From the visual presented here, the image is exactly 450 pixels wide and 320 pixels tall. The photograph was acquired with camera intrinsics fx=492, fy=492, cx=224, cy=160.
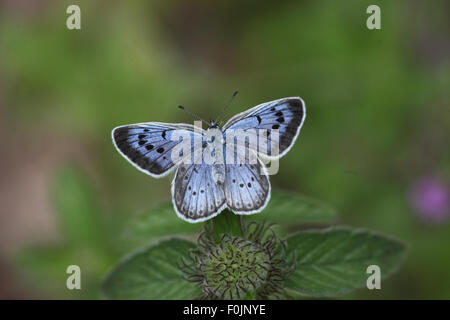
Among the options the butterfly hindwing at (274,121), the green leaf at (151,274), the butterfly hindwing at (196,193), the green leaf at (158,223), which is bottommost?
the green leaf at (151,274)

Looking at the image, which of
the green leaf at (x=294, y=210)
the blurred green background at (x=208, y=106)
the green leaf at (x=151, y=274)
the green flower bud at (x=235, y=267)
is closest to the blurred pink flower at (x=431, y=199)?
the blurred green background at (x=208, y=106)

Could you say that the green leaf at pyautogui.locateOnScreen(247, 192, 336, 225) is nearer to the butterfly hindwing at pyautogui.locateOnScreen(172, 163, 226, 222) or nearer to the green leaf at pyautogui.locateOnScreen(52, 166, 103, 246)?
the butterfly hindwing at pyautogui.locateOnScreen(172, 163, 226, 222)

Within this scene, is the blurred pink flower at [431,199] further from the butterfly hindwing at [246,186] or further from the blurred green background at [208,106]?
the butterfly hindwing at [246,186]

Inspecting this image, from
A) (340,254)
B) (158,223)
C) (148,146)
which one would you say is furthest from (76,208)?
(340,254)

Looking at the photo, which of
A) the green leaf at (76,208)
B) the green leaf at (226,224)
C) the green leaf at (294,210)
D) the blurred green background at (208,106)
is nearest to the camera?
the green leaf at (226,224)

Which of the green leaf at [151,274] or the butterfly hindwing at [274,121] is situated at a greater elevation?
the butterfly hindwing at [274,121]

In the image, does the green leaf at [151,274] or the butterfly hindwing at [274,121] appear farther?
the green leaf at [151,274]

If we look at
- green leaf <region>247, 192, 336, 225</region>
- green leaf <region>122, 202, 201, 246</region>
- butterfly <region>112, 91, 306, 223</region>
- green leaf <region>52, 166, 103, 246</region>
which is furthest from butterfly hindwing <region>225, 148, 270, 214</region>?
green leaf <region>52, 166, 103, 246</region>
